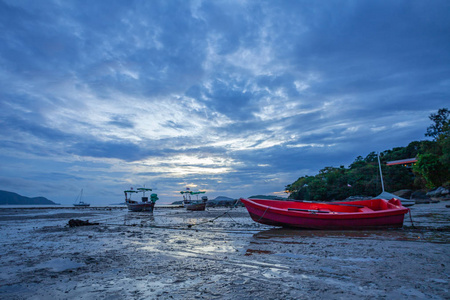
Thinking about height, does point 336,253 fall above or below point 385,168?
below

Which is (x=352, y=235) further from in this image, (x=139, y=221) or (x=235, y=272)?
(x=139, y=221)

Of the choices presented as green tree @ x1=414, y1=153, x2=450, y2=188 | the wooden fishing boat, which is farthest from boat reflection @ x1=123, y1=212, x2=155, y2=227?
green tree @ x1=414, y1=153, x2=450, y2=188

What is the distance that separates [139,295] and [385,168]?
54.3m

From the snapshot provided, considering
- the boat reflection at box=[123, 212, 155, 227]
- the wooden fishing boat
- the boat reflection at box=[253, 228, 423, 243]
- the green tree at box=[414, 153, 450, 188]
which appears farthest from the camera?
the green tree at box=[414, 153, 450, 188]

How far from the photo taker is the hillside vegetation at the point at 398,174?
115ft

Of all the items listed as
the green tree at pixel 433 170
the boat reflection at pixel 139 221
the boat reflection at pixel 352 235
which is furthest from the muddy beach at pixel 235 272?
the green tree at pixel 433 170

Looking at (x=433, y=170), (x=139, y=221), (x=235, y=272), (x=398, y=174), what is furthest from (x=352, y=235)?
(x=398, y=174)

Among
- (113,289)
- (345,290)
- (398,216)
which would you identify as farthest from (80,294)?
(398,216)

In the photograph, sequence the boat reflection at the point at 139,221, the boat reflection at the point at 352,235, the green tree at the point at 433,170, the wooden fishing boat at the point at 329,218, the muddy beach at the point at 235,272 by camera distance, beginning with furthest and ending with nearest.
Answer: the green tree at the point at 433,170 → the boat reflection at the point at 139,221 → the wooden fishing boat at the point at 329,218 → the boat reflection at the point at 352,235 → the muddy beach at the point at 235,272

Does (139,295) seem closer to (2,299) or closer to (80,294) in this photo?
(80,294)

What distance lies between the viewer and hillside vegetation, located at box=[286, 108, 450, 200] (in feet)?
115

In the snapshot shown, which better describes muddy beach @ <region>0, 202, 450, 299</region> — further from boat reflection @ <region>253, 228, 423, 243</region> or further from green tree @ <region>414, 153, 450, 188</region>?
green tree @ <region>414, 153, 450, 188</region>

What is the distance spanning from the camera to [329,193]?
54500 millimetres

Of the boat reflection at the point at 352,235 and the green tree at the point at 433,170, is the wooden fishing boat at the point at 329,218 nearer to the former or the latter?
the boat reflection at the point at 352,235
